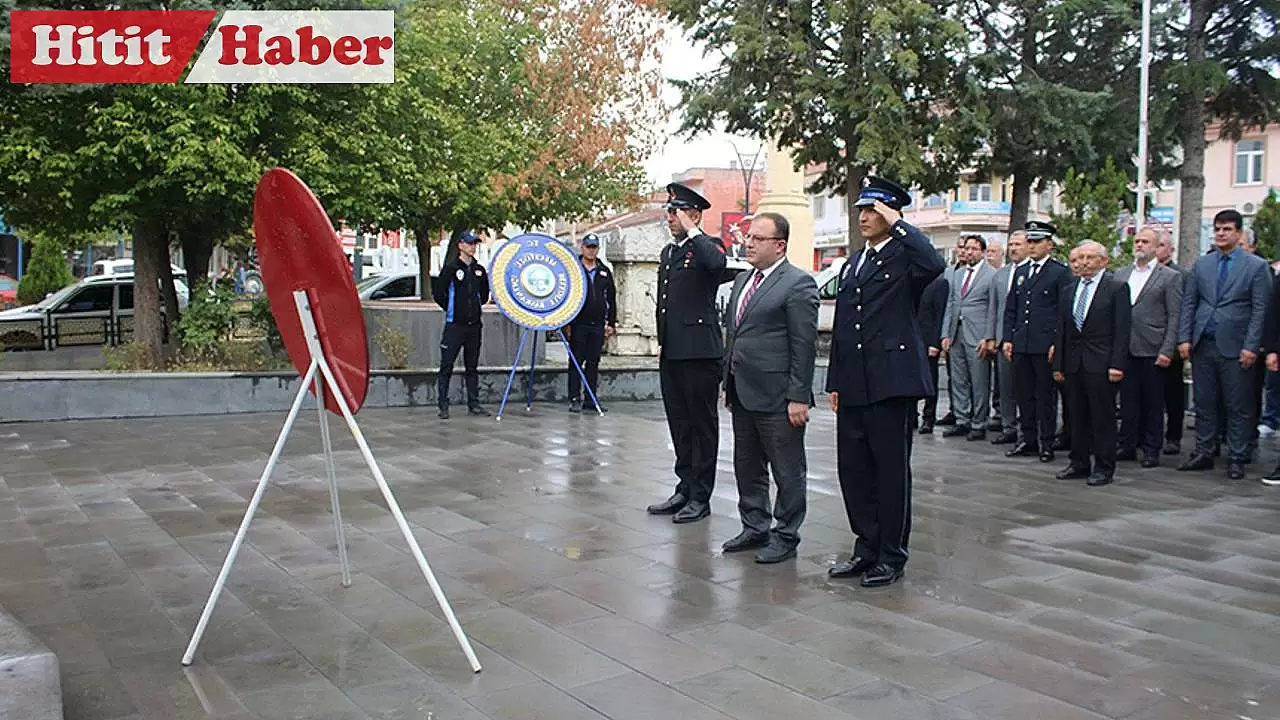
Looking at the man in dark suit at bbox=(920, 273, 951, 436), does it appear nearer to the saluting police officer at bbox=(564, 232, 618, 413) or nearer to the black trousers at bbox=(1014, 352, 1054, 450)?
the black trousers at bbox=(1014, 352, 1054, 450)

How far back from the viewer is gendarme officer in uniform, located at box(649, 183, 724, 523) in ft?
22.1

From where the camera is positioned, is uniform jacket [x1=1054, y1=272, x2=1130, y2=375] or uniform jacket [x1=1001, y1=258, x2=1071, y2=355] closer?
uniform jacket [x1=1054, y1=272, x2=1130, y2=375]

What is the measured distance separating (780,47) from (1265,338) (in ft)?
49.5

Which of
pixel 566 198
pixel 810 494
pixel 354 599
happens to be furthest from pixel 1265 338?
pixel 566 198

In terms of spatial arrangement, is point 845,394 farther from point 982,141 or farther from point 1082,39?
point 1082,39

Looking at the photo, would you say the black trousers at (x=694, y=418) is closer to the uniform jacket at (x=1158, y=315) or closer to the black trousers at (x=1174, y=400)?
Result: the uniform jacket at (x=1158, y=315)

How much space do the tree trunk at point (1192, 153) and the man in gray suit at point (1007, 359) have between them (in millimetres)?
15427

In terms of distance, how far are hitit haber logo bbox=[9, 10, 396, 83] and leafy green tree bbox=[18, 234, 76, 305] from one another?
19.0 m

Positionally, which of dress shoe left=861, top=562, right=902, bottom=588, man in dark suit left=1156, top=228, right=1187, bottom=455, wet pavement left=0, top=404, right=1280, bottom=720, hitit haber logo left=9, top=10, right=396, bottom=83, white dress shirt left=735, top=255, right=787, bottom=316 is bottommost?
wet pavement left=0, top=404, right=1280, bottom=720

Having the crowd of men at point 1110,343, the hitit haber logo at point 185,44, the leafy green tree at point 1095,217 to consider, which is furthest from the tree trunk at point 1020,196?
the hitit haber logo at point 185,44

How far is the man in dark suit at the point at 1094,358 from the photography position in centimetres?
830

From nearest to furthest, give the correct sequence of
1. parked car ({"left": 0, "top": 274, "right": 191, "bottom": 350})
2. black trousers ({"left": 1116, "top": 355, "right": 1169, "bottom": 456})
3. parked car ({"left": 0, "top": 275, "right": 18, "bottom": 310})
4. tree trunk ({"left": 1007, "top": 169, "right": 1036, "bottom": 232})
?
1. black trousers ({"left": 1116, "top": 355, "right": 1169, "bottom": 456})
2. parked car ({"left": 0, "top": 274, "right": 191, "bottom": 350})
3. tree trunk ({"left": 1007, "top": 169, "right": 1036, "bottom": 232})
4. parked car ({"left": 0, "top": 275, "right": 18, "bottom": 310})

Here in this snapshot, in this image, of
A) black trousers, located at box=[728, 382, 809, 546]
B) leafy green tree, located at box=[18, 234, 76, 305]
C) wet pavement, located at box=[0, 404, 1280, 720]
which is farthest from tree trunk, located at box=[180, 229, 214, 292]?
leafy green tree, located at box=[18, 234, 76, 305]

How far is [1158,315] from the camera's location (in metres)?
9.16
